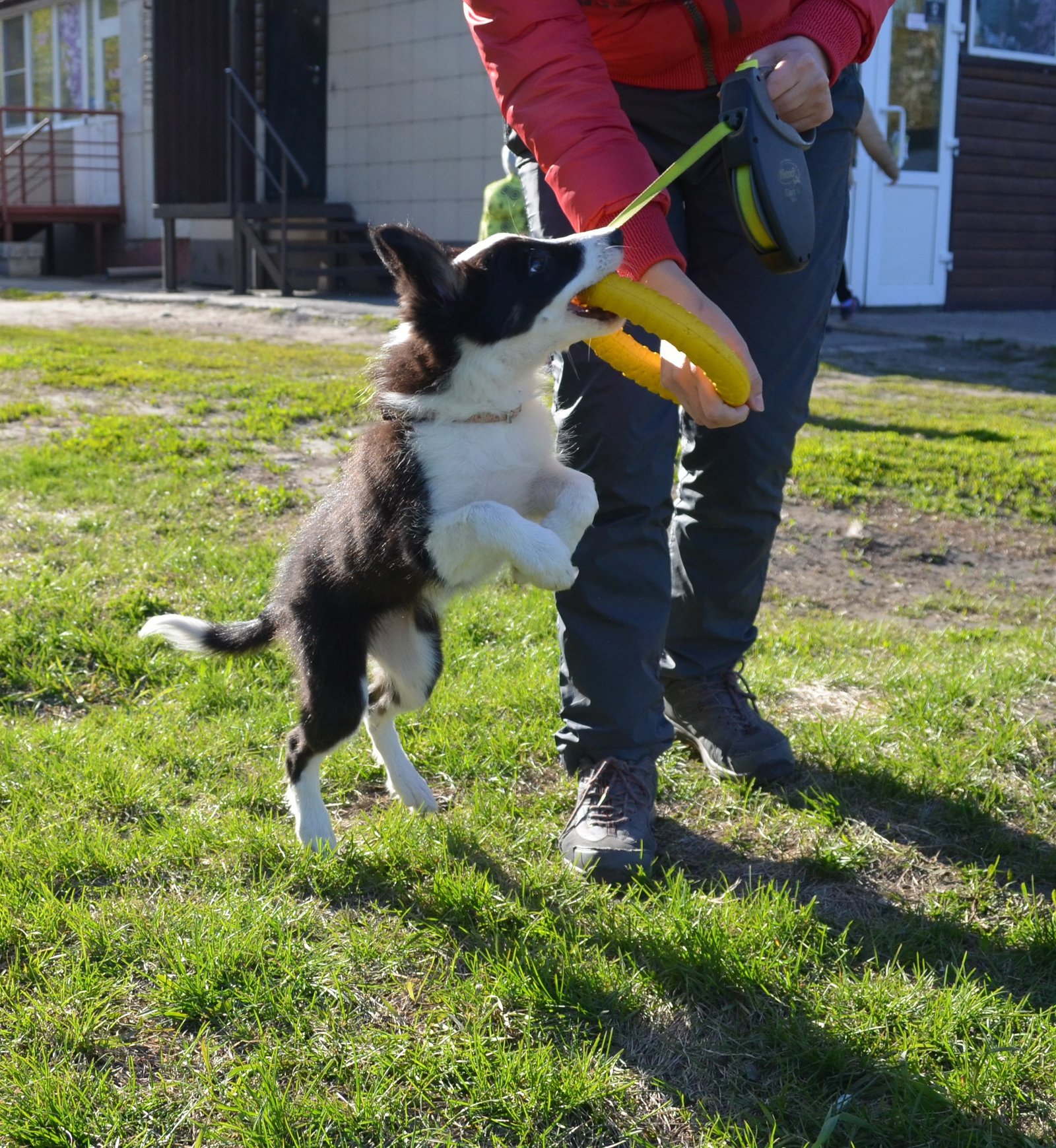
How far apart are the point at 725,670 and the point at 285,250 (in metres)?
12.3

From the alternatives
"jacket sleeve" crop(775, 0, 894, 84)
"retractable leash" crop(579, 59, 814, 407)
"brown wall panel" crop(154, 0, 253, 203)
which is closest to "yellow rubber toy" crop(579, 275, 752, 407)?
"retractable leash" crop(579, 59, 814, 407)

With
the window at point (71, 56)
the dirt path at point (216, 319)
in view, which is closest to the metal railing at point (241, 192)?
the dirt path at point (216, 319)

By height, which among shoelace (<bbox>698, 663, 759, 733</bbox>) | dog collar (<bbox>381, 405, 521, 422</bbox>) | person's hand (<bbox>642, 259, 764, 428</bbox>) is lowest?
shoelace (<bbox>698, 663, 759, 733</bbox>)

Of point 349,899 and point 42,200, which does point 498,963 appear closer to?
point 349,899

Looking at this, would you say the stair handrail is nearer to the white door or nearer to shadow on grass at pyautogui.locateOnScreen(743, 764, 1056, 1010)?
the white door

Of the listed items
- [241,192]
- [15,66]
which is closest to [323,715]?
[241,192]

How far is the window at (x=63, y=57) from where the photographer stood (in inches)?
818

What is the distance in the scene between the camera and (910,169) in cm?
1416

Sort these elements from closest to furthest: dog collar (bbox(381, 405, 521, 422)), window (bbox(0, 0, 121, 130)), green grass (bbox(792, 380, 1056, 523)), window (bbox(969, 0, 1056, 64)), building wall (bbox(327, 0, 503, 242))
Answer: dog collar (bbox(381, 405, 521, 422)), green grass (bbox(792, 380, 1056, 523)), building wall (bbox(327, 0, 503, 242)), window (bbox(969, 0, 1056, 64)), window (bbox(0, 0, 121, 130))

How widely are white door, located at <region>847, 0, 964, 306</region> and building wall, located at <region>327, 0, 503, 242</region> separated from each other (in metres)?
4.22

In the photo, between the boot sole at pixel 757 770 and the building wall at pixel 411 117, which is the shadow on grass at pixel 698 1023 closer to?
the boot sole at pixel 757 770

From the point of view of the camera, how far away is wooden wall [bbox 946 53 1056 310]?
14.7 meters

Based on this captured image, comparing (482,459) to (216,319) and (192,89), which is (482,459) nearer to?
(216,319)

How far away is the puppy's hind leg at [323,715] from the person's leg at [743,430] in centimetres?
97
